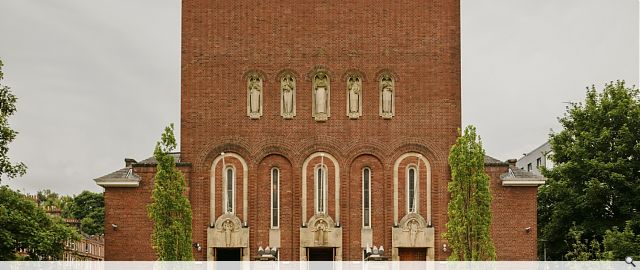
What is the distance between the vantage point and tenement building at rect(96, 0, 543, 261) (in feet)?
133

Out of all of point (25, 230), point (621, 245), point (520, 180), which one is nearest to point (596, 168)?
point (621, 245)

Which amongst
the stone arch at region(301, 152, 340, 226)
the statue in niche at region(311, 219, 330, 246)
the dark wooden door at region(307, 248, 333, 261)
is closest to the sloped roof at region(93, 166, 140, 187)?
the stone arch at region(301, 152, 340, 226)

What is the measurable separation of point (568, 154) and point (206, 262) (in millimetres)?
19014

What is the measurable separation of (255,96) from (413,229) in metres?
8.50

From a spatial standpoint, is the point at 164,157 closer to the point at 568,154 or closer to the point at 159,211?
the point at 159,211

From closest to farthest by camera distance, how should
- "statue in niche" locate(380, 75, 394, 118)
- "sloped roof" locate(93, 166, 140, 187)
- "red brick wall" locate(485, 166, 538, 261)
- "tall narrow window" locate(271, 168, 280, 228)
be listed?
1. "red brick wall" locate(485, 166, 538, 261)
2. "sloped roof" locate(93, 166, 140, 187)
3. "tall narrow window" locate(271, 168, 280, 228)
4. "statue in niche" locate(380, 75, 394, 118)

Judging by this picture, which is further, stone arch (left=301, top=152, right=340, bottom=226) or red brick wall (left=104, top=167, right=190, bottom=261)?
stone arch (left=301, top=152, right=340, bottom=226)

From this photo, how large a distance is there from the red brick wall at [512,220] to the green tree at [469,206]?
26.4 feet

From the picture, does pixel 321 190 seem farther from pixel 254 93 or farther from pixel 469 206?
pixel 469 206

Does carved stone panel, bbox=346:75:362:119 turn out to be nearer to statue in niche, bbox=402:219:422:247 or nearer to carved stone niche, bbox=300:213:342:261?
carved stone niche, bbox=300:213:342:261

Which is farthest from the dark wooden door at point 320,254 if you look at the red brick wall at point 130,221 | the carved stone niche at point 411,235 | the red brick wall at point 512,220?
the red brick wall at point 512,220

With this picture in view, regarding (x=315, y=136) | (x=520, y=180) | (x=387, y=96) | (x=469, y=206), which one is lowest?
(x=469, y=206)

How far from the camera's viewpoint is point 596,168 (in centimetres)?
4669

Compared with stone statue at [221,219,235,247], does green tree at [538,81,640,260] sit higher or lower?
higher
